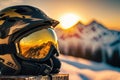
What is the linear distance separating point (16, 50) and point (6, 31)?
44 cm

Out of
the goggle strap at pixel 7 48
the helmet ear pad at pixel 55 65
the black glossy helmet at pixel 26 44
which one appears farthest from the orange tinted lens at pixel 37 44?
the helmet ear pad at pixel 55 65

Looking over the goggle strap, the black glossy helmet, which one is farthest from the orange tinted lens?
the goggle strap

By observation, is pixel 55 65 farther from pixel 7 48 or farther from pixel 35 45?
pixel 7 48

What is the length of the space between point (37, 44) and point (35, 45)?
4 centimetres

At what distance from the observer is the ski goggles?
13.3 m

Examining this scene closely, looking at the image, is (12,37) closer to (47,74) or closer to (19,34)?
(19,34)

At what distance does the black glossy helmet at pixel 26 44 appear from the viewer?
13.3m

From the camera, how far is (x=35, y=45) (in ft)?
43.8

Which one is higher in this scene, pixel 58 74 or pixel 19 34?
pixel 19 34

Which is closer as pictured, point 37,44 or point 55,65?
point 37,44

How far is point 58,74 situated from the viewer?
13.8 metres

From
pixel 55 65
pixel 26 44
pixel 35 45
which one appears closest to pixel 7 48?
pixel 26 44

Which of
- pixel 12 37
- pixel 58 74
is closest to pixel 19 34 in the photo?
pixel 12 37

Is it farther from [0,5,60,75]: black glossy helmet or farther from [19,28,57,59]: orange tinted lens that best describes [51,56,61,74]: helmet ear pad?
[19,28,57,59]: orange tinted lens
